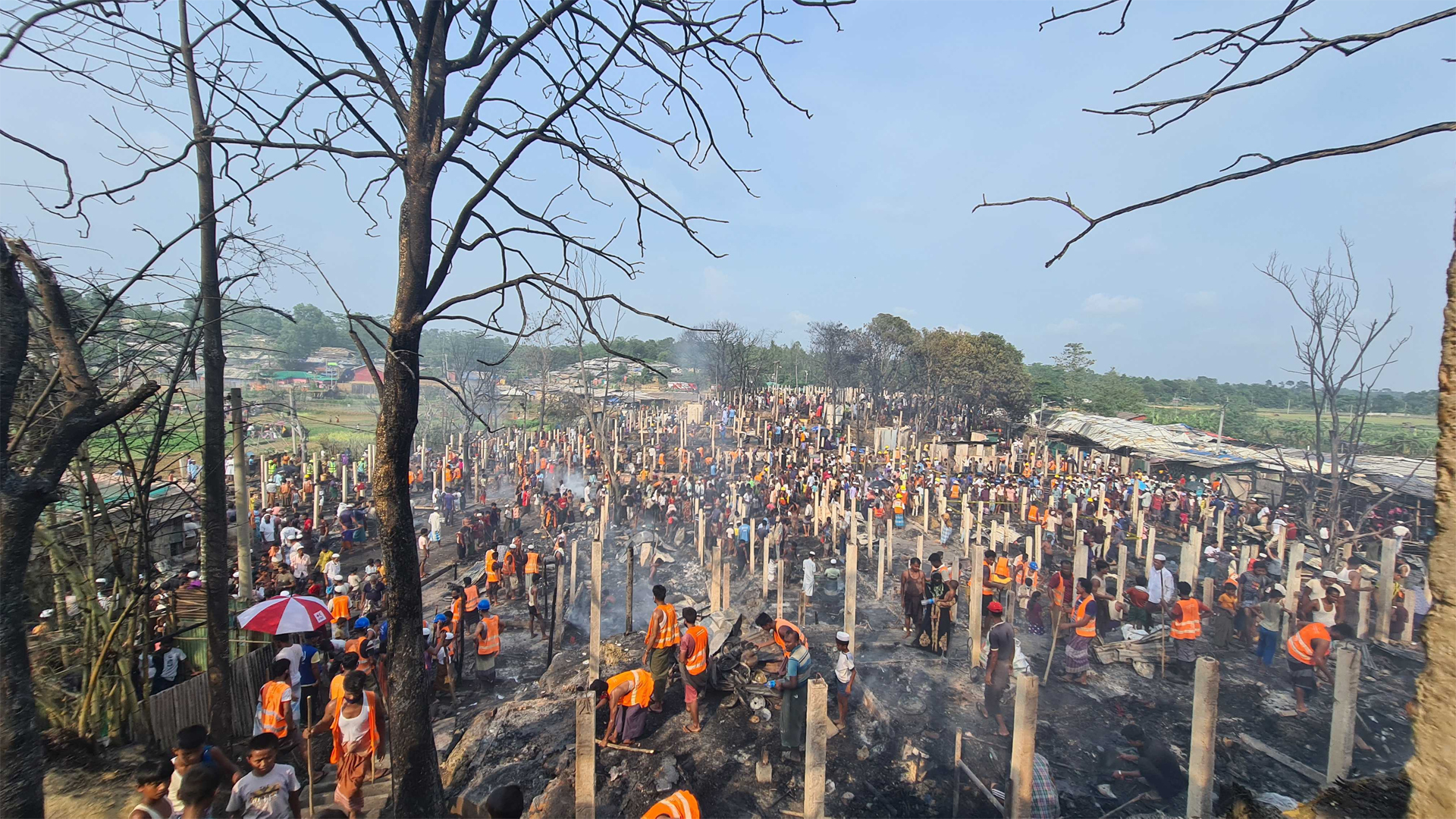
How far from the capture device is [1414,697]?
6.44 feet

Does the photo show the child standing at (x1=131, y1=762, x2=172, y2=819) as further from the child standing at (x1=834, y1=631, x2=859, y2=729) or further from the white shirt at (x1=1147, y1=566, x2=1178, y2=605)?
the white shirt at (x1=1147, y1=566, x2=1178, y2=605)

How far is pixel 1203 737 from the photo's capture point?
500 cm

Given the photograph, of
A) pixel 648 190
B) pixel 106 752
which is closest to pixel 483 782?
pixel 106 752

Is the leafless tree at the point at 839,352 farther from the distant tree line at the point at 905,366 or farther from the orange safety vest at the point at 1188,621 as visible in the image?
the orange safety vest at the point at 1188,621

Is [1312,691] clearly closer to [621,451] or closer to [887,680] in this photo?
[887,680]

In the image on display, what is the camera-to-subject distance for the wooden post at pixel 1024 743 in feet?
16.2

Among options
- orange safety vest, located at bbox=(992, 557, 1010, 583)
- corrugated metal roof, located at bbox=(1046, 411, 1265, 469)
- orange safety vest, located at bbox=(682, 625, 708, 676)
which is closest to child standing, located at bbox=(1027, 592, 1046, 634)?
orange safety vest, located at bbox=(992, 557, 1010, 583)

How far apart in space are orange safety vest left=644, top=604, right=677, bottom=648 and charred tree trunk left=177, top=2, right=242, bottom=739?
4189 mm

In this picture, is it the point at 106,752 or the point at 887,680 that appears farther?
the point at 887,680

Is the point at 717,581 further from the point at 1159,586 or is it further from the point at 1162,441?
the point at 1162,441

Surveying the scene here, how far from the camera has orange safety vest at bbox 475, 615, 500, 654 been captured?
8883mm

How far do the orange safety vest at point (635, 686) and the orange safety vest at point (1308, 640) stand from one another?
888 centimetres

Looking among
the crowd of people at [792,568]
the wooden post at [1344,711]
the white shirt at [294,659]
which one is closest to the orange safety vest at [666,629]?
the crowd of people at [792,568]

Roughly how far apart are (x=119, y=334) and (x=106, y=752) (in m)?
3.88
